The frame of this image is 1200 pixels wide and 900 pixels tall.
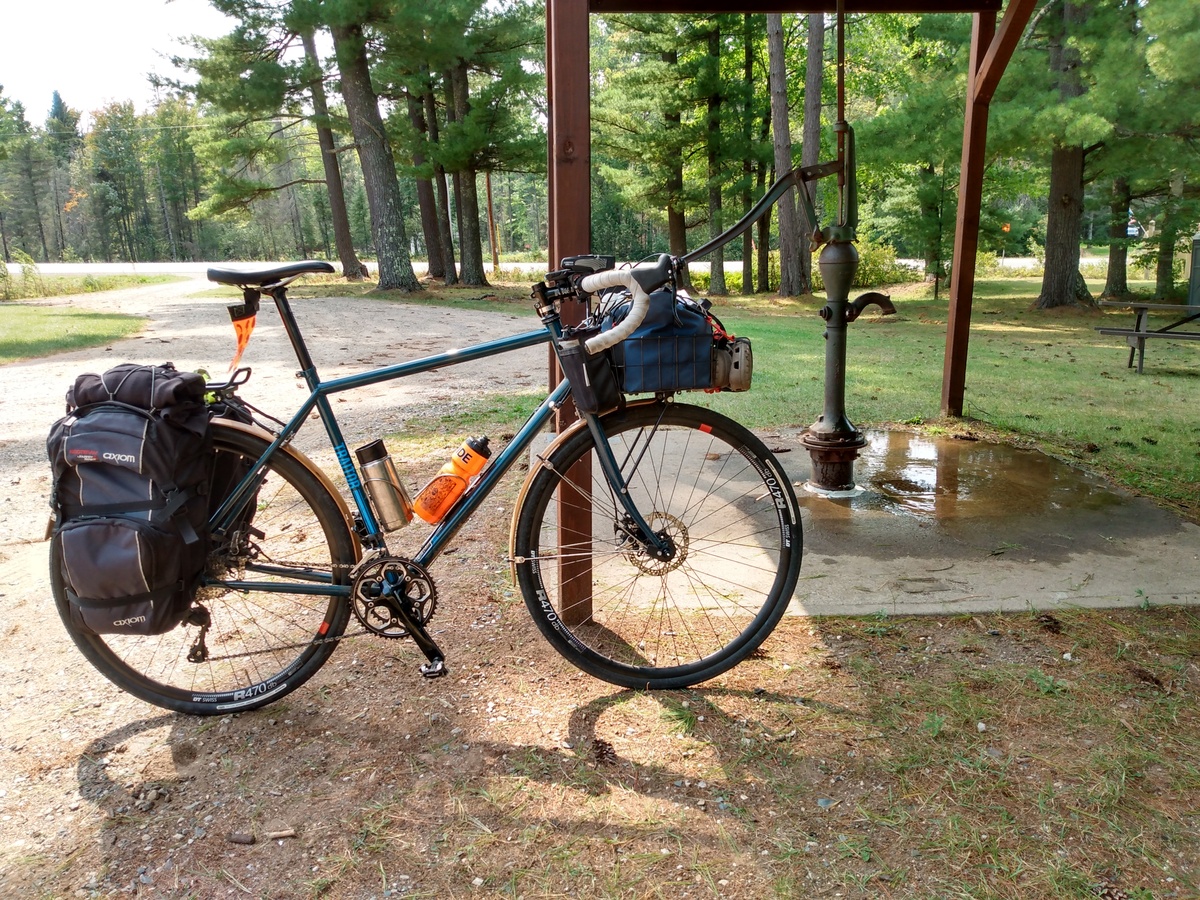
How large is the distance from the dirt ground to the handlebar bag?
0.92 m

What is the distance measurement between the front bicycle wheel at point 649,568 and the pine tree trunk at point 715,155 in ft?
58.8

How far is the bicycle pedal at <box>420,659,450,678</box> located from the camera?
7.88 ft

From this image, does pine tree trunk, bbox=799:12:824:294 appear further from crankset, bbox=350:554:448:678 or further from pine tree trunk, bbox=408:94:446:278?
crankset, bbox=350:554:448:678

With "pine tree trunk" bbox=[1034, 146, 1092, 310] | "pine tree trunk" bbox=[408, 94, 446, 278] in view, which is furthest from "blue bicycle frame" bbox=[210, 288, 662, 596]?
"pine tree trunk" bbox=[408, 94, 446, 278]

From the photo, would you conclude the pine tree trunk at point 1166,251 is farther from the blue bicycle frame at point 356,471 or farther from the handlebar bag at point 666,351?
the blue bicycle frame at point 356,471

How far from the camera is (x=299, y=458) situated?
235 cm

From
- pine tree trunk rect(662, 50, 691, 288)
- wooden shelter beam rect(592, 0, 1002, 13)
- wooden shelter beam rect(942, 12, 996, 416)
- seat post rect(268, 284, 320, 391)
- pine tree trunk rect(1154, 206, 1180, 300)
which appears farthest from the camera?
pine tree trunk rect(662, 50, 691, 288)

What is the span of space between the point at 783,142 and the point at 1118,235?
6.75m

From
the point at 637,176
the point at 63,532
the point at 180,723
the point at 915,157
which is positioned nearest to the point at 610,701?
the point at 180,723

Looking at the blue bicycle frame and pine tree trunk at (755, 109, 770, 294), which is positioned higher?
pine tree trunk at (755, 109, 770, 294)

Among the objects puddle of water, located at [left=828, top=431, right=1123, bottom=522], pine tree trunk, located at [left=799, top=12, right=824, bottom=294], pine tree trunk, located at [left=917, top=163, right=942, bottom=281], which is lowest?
puddle of water, located at [left=828, top=431, right=1123, bottom=522]

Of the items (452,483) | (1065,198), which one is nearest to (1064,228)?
(1065,198)

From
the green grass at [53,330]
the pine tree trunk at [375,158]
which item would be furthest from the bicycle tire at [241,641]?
the pine tree trunk at [375,158]

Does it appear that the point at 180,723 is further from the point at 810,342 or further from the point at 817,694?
the point at 810,342
